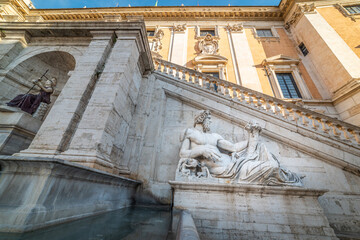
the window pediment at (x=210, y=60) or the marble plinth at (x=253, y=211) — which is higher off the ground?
the window pediment at (x=210, y=60)

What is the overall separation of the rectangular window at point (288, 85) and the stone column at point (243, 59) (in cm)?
178

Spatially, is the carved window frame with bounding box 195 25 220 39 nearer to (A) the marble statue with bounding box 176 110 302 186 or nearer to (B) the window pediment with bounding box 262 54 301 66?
(B) the window pediment with bounding box 262 54 301 66

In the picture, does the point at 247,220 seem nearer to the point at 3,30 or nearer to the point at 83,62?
the point at 83,62

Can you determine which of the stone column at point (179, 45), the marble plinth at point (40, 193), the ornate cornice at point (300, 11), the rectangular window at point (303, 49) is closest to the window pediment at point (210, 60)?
the stone column at point (179, 45)

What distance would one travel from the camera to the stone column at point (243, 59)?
9891 millimetres

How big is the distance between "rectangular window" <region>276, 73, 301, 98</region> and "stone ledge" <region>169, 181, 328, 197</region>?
8.82 metres

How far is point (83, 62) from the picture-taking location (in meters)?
4.27

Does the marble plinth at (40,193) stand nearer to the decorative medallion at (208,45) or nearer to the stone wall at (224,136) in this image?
the stone wall at (224,136)

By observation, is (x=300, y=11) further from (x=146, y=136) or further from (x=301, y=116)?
(x=146, y=136)

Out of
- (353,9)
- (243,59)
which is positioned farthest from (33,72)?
(353,9)

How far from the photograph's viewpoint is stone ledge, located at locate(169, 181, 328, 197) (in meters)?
2.79

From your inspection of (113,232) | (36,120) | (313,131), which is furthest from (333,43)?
(36,120)

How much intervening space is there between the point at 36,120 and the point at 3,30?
4.26 metres

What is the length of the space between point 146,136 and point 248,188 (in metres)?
3.19
